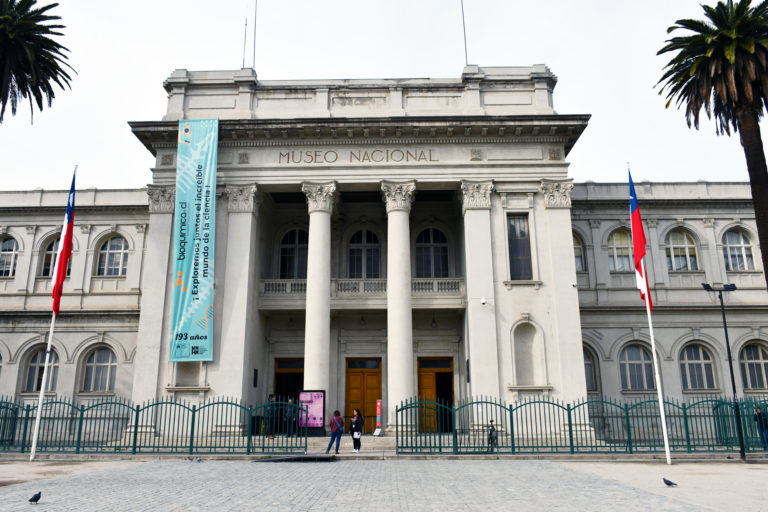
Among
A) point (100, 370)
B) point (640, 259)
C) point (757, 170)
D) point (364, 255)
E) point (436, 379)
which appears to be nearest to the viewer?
point (640, 259)

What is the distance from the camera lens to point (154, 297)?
24734mm

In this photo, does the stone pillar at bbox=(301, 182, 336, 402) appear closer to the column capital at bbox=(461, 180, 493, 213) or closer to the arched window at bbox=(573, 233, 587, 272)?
the column capital at bbox=(461, 180, 493, 213)

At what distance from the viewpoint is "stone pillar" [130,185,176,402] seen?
940 inches

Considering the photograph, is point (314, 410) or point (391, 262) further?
point (391, 262)

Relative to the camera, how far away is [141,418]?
23.7m

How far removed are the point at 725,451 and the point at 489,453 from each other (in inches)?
311

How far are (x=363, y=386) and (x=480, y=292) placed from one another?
750 cm

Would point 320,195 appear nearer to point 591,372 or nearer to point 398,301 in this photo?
point 398,301

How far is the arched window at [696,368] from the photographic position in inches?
1133

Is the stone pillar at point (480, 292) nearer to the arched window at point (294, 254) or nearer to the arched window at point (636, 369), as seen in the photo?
the arched window at point (294, 254)

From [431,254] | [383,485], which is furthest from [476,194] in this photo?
[383,485]

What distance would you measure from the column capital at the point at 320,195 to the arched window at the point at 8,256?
17.0m

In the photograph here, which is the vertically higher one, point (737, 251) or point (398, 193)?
point (398, 193)

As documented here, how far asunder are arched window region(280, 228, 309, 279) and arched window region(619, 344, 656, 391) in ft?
53.9
